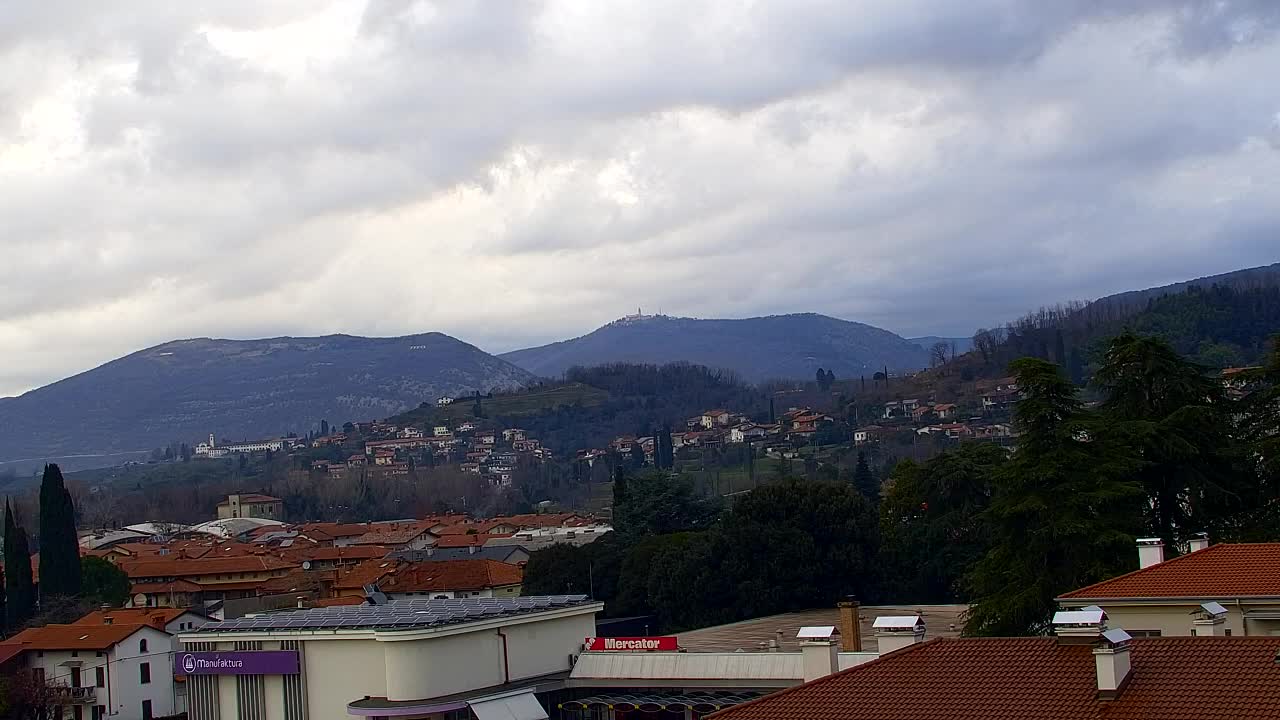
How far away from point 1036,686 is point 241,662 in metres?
23.1

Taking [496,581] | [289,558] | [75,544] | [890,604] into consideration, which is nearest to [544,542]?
[289,558]

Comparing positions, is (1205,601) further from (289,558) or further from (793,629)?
(289,558)

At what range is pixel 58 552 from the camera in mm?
70000

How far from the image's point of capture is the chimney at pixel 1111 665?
15.3 meters

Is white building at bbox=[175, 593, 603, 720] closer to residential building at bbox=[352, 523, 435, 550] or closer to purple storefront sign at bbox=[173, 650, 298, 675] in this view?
purple storefront sign at bbox=[173, 650, 298, 675]

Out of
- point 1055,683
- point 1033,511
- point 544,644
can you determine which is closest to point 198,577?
point 544,644

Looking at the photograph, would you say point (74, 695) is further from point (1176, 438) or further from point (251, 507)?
point (251, 507)

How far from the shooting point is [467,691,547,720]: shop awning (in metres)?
→ 31.2

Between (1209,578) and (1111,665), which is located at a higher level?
(1111,665)

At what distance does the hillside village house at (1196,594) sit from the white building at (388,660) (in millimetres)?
12673

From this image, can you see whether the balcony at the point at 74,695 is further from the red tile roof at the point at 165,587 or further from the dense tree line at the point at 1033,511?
the red tile roof at the point at 165,587

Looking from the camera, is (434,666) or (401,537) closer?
(434,666)

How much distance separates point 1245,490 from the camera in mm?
37969

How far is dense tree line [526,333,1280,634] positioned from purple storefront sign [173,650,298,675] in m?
15.9
